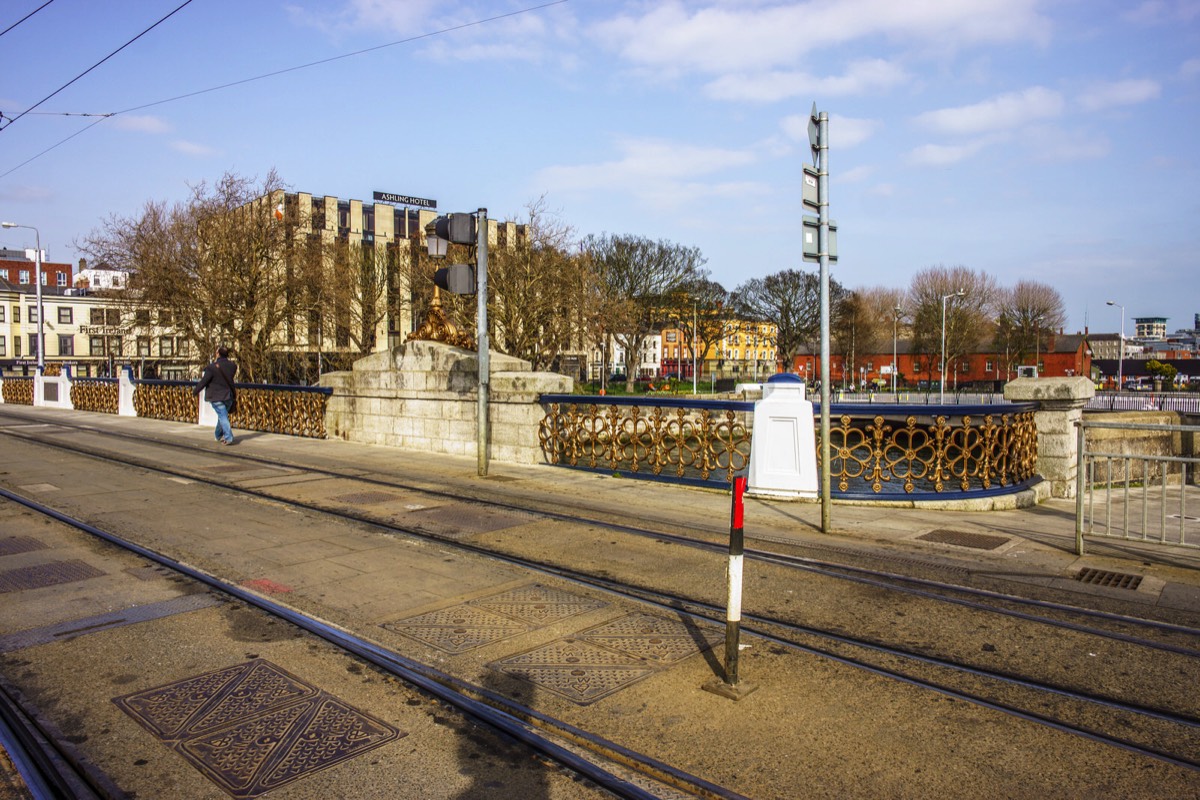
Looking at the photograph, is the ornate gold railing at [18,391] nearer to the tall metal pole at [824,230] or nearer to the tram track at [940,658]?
the tram track at [940,658]

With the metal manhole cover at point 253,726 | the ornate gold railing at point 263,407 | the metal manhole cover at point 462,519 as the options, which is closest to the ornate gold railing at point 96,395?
the ornate gold railing at point 263,407

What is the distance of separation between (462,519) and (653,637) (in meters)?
4.37

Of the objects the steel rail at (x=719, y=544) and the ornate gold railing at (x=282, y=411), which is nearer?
the steel rail at (x=719, y=544)

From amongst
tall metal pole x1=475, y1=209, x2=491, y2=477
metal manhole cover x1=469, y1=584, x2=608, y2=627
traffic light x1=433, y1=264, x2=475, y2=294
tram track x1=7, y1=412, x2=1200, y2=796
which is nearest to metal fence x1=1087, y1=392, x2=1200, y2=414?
tall metal pole x1=475, y1=209, x2=491, y2=477

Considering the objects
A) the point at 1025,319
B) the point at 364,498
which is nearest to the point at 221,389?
the point at 364,498

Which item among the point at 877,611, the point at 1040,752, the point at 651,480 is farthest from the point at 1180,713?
the point at 651,480

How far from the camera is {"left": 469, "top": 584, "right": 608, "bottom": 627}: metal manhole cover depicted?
5.57 m

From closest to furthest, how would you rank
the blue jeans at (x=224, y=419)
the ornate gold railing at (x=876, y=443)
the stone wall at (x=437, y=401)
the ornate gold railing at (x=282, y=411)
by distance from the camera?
1. the ornate gold railing at (x=876, y=443)
2. the stone wall at (x=437, y=401)
3. the blue jeans at (x=224, y=419)
4. the ornate gold railing at (x=282, y=411)

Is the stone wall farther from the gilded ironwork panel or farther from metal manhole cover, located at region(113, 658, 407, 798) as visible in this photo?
metal manhole cover, located at region(113, 658, 407, 798)

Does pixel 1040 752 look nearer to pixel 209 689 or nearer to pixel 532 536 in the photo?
pixel 209 689

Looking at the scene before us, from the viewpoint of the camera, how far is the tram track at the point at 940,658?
400cm

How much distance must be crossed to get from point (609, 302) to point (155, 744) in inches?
1682

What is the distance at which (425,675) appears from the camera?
4500 mm

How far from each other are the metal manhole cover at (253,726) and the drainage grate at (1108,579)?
5915 mm
